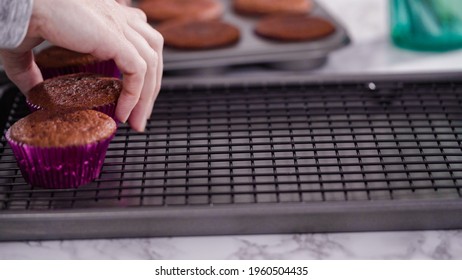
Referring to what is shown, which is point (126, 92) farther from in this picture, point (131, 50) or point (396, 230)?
point (396, 230)

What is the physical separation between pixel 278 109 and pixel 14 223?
21.6 inches

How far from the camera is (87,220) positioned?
89cm

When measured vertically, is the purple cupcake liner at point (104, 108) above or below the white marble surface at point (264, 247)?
above

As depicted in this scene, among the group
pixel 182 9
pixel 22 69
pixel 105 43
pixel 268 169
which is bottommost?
pixel 182 9

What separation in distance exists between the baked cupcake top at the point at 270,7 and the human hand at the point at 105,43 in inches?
27.0

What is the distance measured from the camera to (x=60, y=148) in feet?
3.07

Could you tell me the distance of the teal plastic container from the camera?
4.81 ft

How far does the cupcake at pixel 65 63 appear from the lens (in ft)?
4.00

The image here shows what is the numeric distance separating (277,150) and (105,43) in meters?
0.33

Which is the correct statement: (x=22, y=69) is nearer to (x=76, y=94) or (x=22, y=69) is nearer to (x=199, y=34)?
(x=76, y=94)

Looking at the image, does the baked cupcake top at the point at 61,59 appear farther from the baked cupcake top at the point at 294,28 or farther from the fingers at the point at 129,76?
the baked cupcake top at the point at 294,28

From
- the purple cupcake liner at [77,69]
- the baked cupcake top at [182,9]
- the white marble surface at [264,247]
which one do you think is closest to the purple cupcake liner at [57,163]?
the white marble surface at [264,247]

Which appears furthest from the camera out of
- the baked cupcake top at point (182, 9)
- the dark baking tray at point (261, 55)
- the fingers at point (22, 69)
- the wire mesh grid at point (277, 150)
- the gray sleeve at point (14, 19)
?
the baked cupcake top at point (182, 9)

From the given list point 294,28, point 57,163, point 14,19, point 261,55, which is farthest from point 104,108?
point 294,28
